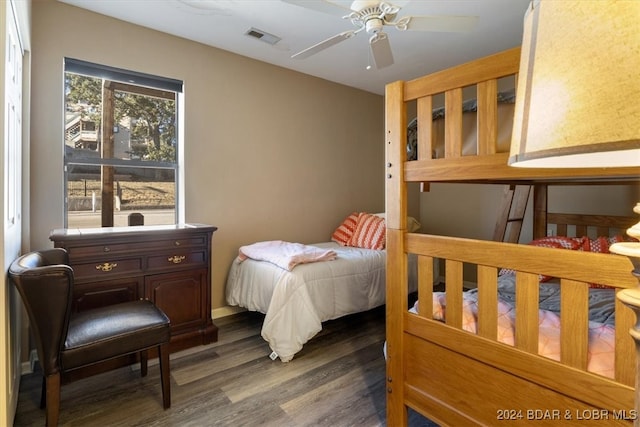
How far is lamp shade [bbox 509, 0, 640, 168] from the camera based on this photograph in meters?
0.44

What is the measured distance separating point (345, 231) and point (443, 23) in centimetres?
233

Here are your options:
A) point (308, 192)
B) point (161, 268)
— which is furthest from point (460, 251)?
point (308, 192)

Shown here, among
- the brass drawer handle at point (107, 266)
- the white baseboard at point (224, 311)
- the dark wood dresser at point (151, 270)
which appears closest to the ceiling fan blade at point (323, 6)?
the dark wood dresser at point (151, 270)

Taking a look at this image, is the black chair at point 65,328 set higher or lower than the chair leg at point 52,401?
higher

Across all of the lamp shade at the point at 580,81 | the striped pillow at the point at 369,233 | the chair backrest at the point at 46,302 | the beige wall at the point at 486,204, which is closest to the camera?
the lamp shade at the point at 580,81

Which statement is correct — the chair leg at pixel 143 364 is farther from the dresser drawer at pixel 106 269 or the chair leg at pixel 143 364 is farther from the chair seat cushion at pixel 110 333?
the dresser drawer at pixel 106 269

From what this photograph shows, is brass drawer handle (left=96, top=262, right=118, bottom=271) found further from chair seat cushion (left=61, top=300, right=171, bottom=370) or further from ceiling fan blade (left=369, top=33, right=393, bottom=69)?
ceiling fan blade (left=369, top=33, right=393, bottom=69)

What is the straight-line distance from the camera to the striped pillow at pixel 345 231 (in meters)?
3.77

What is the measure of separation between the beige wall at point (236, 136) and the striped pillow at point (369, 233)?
0.50 metres

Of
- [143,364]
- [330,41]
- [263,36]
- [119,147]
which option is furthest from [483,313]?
[119,147]

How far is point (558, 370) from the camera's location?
106 centimetres

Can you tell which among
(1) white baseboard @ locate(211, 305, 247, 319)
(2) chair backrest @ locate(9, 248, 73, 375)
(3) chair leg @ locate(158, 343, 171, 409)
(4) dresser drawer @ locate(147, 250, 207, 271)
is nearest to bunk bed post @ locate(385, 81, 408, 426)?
(3) chair leg @ locate(158, 343, 171, 409)

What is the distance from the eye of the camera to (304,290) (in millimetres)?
2455

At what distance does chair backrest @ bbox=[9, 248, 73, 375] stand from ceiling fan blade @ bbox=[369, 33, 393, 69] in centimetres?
220
